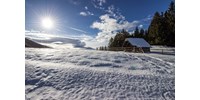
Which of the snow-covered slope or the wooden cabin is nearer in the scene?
the snow-covered slope

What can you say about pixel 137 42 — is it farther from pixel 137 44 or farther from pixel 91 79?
pixel 91 79

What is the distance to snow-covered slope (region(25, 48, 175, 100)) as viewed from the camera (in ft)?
7.95

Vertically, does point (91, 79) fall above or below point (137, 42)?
below

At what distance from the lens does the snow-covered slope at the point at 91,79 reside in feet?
7.95

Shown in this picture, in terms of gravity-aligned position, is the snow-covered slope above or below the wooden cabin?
below

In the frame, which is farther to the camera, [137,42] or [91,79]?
[137,42]

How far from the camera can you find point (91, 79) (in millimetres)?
2820

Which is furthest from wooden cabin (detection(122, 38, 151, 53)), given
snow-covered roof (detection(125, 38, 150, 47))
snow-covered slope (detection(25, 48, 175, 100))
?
snow-covered slope (detection(25, 48, 175, 100))

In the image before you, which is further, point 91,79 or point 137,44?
point 137,44

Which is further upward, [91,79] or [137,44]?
[137,44]

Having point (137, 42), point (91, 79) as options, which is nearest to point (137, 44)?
point (137, 42)

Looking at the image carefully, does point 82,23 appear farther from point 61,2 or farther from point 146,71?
point 146,71

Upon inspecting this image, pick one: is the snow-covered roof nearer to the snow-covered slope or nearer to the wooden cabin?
the wooden cabin
